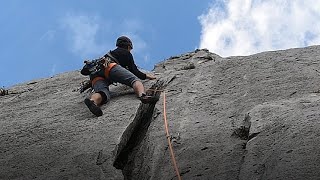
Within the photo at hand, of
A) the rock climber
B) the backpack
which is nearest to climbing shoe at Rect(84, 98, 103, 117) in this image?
the rock climber

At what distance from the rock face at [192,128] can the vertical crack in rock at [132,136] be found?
0.07ft

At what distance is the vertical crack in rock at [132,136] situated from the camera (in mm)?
8797

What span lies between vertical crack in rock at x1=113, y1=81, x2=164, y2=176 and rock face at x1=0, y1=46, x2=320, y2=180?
21 millimetres

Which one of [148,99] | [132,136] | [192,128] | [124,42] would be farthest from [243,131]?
[124,42]

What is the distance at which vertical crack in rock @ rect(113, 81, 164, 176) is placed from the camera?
8797 millimetres

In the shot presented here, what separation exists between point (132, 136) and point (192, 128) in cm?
125

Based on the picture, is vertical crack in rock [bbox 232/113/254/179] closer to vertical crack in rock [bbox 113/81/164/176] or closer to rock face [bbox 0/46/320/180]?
rock face [bbox 0/46/320/180]

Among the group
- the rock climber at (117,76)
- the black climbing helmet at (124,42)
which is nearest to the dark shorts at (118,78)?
the rock climber at (117,76)

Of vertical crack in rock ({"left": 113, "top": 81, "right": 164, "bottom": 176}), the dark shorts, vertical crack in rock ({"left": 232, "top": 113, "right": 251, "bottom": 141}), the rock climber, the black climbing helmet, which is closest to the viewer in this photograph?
vertical crack in rock ({"left": 232, "top": 113, "right": 251, "bottom": 141})

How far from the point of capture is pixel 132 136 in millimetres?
9672

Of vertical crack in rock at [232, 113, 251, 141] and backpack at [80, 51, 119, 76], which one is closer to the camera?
vertical crack in rock at [232, 113, 251, 141]

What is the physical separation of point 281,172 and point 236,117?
246 centimetres

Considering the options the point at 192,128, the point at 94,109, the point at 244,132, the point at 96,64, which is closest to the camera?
the point at 244,132

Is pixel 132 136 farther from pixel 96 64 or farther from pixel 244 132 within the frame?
pixel 96 64
